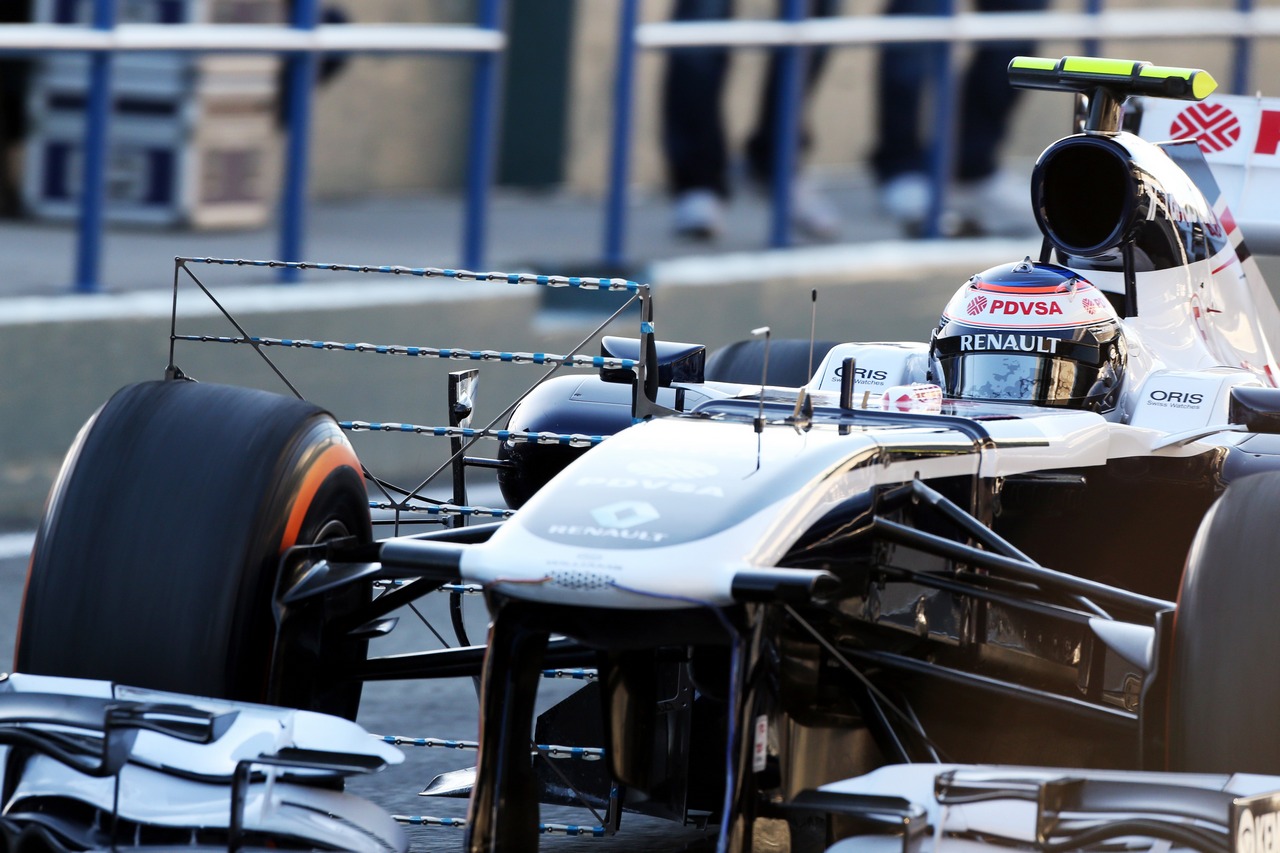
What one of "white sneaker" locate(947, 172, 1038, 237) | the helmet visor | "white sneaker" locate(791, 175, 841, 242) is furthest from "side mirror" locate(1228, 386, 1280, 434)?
"white sneaker" locate(947, 172, 1038, 237)

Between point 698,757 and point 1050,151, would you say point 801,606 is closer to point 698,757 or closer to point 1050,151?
point 698,757

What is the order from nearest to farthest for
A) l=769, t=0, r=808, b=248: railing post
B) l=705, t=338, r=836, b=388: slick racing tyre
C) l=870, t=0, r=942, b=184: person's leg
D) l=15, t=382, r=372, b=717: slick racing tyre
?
l=15, t=382, r=372, b=717: slick racing tyre, l=705, t=338, r=836, b=388: slick racing tyre, l=769, t=0, r=808, b=248: railing post, l=870, t=0, r=942, b=184: person's leg

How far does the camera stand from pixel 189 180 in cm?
1090

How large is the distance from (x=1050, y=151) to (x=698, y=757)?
7.61ft

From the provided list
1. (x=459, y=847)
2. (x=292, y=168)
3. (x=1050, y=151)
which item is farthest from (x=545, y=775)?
(x=292, y=168)

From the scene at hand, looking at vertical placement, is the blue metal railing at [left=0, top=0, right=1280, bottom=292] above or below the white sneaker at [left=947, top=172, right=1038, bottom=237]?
above

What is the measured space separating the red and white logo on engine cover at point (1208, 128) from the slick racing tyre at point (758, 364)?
1695mm

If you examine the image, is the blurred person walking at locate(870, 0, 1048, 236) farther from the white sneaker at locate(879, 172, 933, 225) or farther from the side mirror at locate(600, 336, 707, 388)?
the side mirror at locate(600, 336, 707, 388)

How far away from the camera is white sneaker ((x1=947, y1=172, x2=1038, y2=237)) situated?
13055mm

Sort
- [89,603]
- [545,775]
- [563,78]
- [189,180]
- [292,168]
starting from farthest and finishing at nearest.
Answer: [563,78]
[189,180]
[292,168]
[545,775]
[89,603]

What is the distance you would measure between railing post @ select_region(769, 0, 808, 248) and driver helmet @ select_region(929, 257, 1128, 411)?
234 inches

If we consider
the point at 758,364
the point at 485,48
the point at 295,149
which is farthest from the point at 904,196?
the point at 758,364

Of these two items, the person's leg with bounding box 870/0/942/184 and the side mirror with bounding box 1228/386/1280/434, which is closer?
the side mirror with bounding box 1228/386/1280/434

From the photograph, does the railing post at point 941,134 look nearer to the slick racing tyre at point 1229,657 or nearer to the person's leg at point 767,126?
the person's leg at point 767,126
